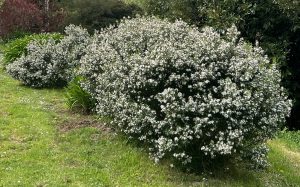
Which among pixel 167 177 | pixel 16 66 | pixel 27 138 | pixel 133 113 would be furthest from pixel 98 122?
pixel 16 66

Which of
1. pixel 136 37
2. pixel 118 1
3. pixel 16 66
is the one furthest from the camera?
pixel 118 1

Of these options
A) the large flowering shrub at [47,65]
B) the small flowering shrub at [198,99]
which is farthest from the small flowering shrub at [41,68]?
the small flowering shrub at [198,99]

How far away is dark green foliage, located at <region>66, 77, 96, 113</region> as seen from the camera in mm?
9695

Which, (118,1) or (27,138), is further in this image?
(118,1)

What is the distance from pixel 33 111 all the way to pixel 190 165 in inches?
161

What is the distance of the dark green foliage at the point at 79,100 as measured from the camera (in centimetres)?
970

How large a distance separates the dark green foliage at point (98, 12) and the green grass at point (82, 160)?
938cm

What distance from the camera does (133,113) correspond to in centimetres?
714

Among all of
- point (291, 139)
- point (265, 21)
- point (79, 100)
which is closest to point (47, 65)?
point (79, 100)

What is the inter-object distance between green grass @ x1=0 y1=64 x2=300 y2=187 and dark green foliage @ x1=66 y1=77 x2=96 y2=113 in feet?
0.91

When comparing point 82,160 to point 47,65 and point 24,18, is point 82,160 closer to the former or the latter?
point 47,65

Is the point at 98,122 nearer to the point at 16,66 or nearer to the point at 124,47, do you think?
the point at 124,47

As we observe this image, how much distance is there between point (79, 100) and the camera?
32.0 feet

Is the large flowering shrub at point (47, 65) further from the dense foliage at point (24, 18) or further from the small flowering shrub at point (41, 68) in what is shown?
the dense foliage at point (24, 18)
